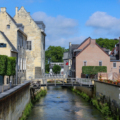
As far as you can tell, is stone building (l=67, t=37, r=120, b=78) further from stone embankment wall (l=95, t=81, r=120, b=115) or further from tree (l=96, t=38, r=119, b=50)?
tree (l=96, t=38, r=119, b=50)

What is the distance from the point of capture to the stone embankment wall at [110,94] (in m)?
21.9

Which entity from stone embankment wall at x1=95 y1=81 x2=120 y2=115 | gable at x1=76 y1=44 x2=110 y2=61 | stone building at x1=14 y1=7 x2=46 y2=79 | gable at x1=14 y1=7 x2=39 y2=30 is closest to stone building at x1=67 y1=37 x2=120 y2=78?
gable at x1=76 y1=44 x2=110 y2=61

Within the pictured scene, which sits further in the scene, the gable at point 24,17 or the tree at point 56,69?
the tree at point 56,69

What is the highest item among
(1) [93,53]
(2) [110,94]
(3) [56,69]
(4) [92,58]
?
(1) [93,53]

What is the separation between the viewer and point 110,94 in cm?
2481

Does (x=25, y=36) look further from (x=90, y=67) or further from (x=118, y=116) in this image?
(x=118, y=116)

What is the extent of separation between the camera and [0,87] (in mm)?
17125

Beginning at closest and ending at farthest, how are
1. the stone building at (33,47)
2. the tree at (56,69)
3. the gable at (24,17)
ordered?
the stone building at (33,47), the gable at (24,17), the tree at (56,69)

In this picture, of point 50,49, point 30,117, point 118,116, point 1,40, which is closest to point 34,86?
point 1,40

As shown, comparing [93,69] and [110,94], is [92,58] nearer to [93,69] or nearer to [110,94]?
[93,69]

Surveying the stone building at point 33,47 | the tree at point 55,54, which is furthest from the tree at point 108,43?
the stone building at point 33,47

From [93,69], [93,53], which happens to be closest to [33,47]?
[93,69]

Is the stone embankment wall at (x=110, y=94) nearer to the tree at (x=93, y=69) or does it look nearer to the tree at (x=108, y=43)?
the tree at (x=93, y=69)

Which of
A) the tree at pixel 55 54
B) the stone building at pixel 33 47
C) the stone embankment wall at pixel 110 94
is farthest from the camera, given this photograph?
the tree at pixel 55 54
